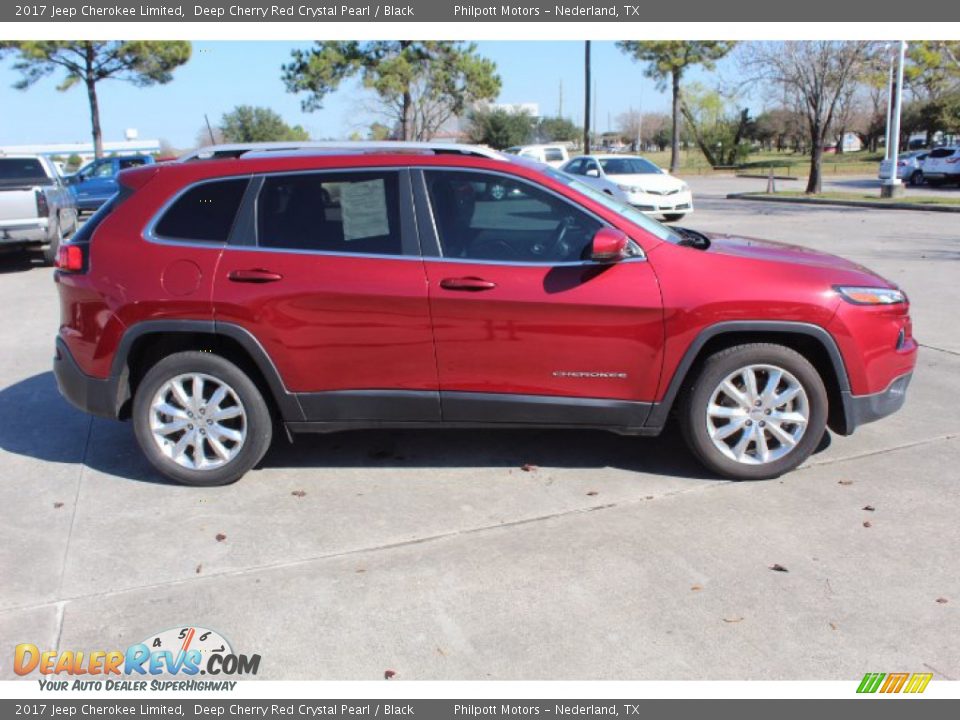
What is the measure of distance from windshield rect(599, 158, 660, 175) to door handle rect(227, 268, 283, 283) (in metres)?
17.5

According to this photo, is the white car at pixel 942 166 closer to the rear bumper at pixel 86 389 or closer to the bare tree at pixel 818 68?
the bare tree at pixel 818 68

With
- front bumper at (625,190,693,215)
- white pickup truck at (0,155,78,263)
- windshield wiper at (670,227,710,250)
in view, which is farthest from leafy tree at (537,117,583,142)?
windshield wiper at (670,227,710,250)

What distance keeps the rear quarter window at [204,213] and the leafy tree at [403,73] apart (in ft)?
101

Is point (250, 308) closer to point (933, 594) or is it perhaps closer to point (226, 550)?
point (226, 550)

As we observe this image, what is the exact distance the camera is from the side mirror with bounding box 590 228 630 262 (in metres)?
4.26

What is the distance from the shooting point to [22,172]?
14234mm

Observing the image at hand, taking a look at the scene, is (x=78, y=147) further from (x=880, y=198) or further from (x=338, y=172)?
(x=338, y=172)

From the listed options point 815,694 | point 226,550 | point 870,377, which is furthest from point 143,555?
point 870,377

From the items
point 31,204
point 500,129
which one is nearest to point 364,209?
point 31,204

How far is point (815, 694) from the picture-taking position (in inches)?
118

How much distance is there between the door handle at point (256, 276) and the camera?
178 inches

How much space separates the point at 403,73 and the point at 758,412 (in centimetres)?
3180

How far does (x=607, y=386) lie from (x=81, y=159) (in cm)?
6712

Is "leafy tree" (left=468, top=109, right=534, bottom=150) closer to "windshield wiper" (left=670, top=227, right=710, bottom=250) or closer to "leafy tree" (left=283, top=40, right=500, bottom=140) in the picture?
"leafy tree" (left=283, top=40, right=500, bottom=140)
